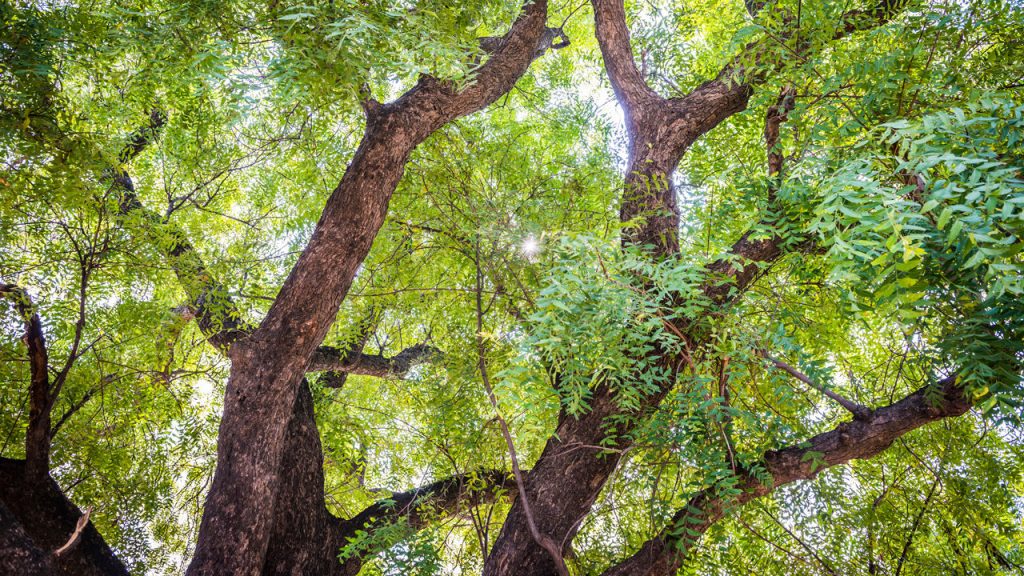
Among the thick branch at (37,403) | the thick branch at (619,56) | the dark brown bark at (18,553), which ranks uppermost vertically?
the thick branch at (619,56)

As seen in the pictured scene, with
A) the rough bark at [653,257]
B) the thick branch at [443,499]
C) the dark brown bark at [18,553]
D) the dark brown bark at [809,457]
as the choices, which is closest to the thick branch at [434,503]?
the thick branch at [443,499]

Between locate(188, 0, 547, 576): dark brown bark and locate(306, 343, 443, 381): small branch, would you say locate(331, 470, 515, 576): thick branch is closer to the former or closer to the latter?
locate(188, 0, 547, 576): dark brown bark

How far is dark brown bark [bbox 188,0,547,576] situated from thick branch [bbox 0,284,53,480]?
0.99 metres

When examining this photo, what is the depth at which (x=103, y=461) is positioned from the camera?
4336 mm

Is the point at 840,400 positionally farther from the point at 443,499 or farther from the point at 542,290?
the point at 443,499

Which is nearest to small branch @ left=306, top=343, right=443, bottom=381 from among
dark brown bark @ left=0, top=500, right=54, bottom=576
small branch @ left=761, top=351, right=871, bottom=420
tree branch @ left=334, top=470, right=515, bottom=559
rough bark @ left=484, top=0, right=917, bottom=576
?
tree branch @ left=334, top=470, right=515, bottom=559

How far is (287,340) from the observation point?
127 inches

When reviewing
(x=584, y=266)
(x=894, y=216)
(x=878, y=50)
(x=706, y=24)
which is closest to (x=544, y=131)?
(x=706, y=24)

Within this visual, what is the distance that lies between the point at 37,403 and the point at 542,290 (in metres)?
3.08

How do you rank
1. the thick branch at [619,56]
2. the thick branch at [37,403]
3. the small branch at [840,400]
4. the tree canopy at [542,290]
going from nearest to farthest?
the tree canopy at [542,290] → the small branch at [840,400] → the thick branch at [37,403] → the thick branch at [619,56]

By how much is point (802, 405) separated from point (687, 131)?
6.00ft

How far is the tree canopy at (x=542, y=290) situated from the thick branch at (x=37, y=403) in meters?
0.02

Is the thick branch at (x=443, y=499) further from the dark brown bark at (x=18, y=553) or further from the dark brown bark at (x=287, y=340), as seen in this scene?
the dark brown bark at (x=18, y=553)

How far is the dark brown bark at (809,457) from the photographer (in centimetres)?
278
